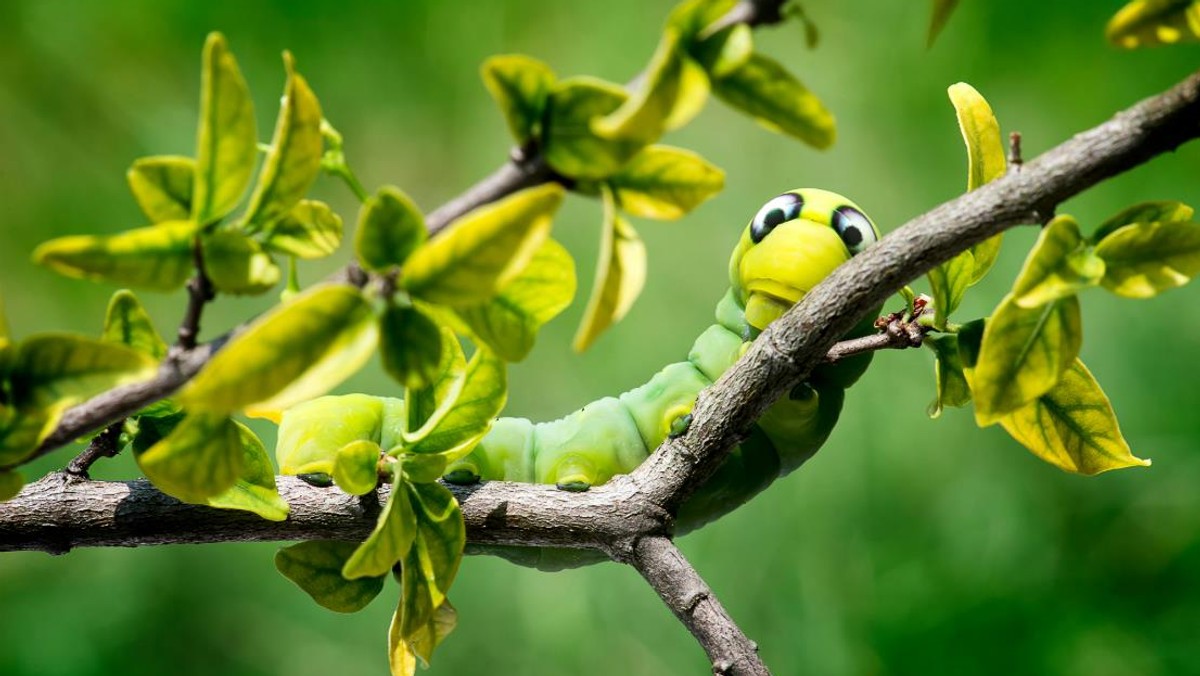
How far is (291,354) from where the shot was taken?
1.02 feet

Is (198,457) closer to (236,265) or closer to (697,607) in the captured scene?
(236,265)

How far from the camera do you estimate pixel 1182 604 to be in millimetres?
1485

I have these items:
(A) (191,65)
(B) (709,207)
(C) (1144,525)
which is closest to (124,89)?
(A) (191,65)

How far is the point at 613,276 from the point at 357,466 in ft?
0.66

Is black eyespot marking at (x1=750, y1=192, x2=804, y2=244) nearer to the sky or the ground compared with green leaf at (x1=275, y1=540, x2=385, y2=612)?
nearer to the sky

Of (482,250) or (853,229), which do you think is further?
(853,229)

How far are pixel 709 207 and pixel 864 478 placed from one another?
465 millimetres

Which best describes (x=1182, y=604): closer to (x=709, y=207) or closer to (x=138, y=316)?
(x=709, y=207)

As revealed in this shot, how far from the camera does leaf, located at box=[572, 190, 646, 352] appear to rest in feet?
1.02

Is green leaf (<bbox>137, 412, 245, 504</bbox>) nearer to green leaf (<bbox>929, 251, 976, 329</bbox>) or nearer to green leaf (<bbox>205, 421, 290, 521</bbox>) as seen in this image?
green leaf (<bbox>205, 421, 290, 521</bbox>)

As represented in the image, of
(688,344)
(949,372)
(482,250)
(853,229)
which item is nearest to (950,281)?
(949,372)

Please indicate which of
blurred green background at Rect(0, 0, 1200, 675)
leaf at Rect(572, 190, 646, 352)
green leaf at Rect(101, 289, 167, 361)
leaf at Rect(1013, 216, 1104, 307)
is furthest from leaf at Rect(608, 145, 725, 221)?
blurred green background at Rect(0, 0, 1200, 675)

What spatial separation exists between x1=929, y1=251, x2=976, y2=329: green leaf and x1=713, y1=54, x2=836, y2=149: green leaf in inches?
6.7

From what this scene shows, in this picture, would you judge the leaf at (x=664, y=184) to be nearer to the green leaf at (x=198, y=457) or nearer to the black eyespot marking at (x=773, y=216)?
the green leaf at (x=198, y=457)
